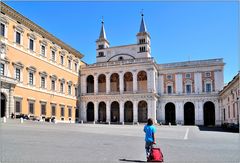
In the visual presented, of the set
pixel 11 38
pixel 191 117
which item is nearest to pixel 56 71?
pixel 11 38

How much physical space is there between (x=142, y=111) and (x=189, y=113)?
927 centimetres

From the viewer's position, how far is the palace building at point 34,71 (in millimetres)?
30438

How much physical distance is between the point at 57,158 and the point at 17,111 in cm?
2566

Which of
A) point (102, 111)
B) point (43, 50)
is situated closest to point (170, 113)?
point (102, 111)

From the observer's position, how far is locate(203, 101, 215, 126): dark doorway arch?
1965 inches

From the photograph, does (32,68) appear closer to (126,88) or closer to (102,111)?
(102,111)

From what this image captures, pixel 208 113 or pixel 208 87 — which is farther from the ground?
pixel 208 87

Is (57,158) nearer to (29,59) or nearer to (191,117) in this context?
(29,59)

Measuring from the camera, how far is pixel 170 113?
52.3 metres

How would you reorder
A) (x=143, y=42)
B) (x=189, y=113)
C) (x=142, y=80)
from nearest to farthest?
(x=189, y=113) < (x=142, y=80) < (x=143, y=42)

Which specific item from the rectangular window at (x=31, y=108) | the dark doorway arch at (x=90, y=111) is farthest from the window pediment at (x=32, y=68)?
the dark doorway arch at (x=90, y=111)

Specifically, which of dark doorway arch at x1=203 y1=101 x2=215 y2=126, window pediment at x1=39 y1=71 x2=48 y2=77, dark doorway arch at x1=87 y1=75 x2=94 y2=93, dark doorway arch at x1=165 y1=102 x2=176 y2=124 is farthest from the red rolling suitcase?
dark doorway arch at x1=87 y1=75 x2=94 y2=93

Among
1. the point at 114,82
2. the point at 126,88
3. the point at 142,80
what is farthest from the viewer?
the point at 114,82

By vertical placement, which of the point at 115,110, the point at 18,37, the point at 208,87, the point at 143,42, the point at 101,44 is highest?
the point at 101,44
